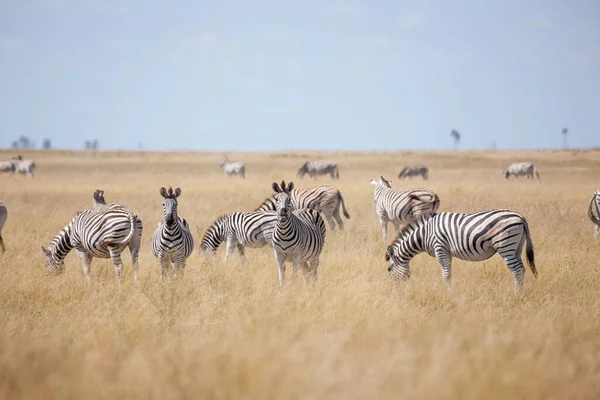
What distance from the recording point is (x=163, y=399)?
186 inches

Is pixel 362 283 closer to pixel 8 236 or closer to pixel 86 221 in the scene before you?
pixel 86 221

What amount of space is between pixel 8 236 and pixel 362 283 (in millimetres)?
10329

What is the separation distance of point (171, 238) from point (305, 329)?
380 centimetres

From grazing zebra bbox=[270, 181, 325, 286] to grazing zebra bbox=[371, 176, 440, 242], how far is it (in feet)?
16.0

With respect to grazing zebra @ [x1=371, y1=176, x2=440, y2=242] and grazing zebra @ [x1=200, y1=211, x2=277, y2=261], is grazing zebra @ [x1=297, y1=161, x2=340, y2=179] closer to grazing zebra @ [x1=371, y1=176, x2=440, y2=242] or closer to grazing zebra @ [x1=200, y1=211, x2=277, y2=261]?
grazing zebra @ [x1=371, y1=176, x2=440, y2=242]

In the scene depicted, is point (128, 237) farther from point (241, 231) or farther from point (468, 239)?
point (468, 239)

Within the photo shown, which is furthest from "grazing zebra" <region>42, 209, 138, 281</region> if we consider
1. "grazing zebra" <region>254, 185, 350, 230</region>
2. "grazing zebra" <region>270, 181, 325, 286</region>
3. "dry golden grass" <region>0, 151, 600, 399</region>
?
"grazing zebra" <region>254, 185, 350, 230</region>

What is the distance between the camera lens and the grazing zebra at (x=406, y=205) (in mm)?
14648

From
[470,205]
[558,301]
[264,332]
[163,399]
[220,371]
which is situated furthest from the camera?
[470,205]

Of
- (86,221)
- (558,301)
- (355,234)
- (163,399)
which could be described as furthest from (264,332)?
(355,234)

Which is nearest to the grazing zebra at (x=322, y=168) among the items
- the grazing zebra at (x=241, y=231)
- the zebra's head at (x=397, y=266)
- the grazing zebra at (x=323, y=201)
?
the grazing zebra at (x=323, y=201)

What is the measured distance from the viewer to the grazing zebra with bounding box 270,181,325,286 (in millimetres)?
9336

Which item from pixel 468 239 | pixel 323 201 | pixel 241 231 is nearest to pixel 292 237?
pixel 241 231

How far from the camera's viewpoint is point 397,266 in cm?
998
